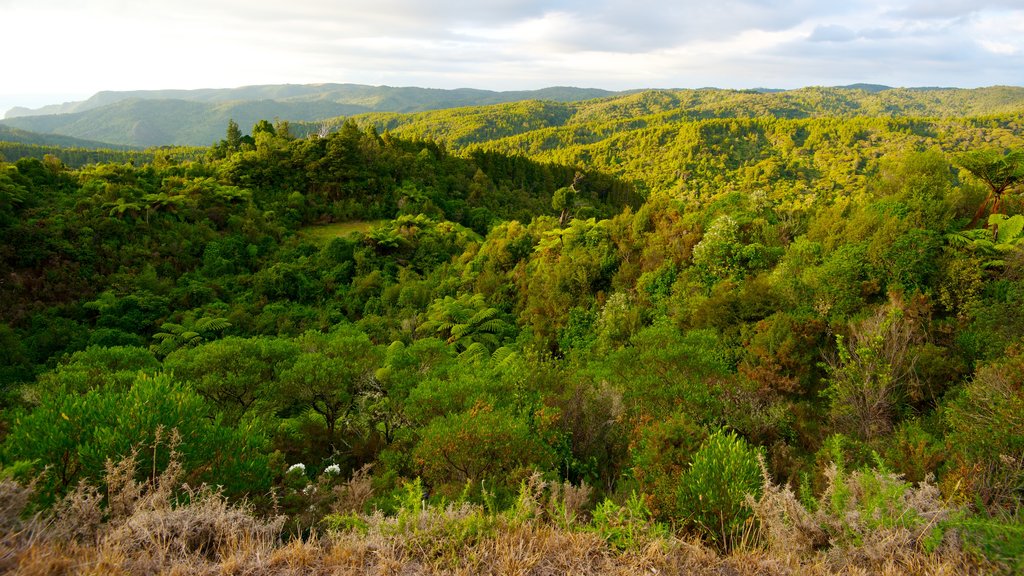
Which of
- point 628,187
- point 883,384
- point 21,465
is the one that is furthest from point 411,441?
point 628,187

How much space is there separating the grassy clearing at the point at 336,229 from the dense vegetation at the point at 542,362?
0.93 ft

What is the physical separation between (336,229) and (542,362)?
22.7 m

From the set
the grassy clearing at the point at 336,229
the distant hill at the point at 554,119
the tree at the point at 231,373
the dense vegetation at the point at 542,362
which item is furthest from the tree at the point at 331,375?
the distant hill at the point at 554,119

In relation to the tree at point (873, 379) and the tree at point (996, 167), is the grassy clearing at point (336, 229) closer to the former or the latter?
the tree at point (873, 379)

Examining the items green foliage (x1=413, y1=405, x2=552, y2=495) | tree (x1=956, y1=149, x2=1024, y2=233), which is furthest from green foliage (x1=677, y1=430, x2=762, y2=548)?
tree (x1=956, y1=149, x2=1024, y2=233)

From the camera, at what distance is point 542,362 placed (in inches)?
500

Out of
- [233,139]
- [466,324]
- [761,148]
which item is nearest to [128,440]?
[466,324]

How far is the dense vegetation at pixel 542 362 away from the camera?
4.78 meters

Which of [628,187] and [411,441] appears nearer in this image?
[411,441]

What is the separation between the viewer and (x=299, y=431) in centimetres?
1058

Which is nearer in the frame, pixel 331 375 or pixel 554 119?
pixel 331 375

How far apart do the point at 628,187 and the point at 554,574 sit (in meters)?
63.6

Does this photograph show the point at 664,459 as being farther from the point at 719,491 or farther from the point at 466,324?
the point at 466,324

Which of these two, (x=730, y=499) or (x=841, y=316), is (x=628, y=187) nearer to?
(x=841, y=316)
